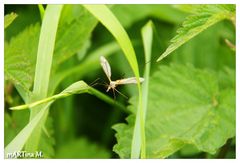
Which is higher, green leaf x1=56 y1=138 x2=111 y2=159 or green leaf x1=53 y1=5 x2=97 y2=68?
green leaf x1=53 y1=5 x2=97 y2=68

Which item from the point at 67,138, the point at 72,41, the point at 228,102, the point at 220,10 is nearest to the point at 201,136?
the point at 228,102

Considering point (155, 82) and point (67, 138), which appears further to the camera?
point (67, 138)

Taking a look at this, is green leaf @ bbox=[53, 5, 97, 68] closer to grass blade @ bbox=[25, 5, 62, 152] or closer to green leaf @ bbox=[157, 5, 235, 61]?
grass blade @ bbox=[25, 5, 62, 152]

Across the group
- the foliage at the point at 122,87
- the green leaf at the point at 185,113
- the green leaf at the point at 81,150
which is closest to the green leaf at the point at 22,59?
the foliage at the point at 122,87

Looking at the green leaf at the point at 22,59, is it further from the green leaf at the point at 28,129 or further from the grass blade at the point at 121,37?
the grass blade at the point at 121,37

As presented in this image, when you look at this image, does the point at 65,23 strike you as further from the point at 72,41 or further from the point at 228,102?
the point at 228,102

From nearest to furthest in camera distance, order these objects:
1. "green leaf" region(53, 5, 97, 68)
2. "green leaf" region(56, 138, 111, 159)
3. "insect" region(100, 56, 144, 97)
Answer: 1. "insect" region(100, 56, 144, 97)
2. "green leaf" region(53, 5, 97, 68)
3. "green leaf" region(56, 138, 111, 159)

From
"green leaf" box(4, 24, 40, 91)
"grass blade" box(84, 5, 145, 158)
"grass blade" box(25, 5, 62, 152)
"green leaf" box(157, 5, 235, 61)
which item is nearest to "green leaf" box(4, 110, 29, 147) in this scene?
"green leaf" box(4, 24, 40, 91)
